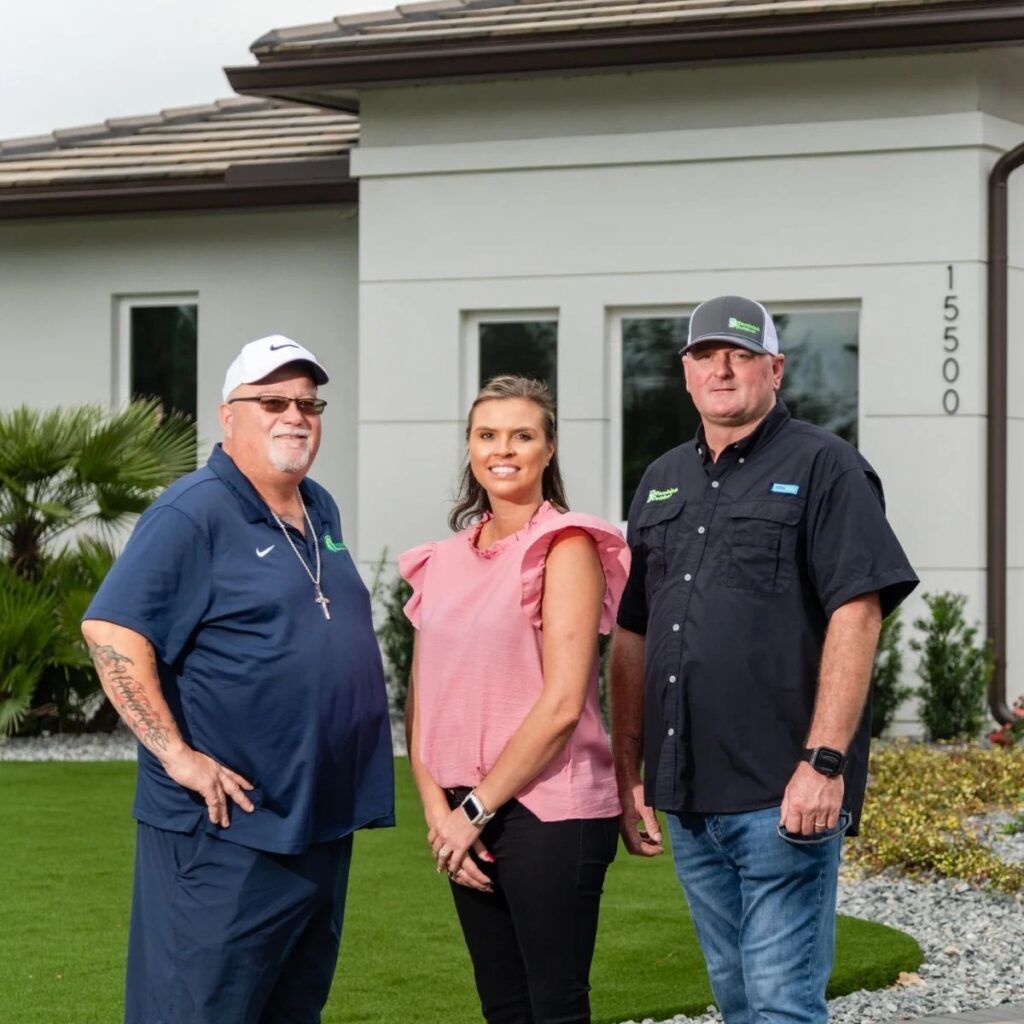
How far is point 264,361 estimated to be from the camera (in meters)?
4.30

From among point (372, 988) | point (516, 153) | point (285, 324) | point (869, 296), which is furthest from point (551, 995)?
point (285, 324)

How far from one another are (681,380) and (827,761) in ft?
30.4

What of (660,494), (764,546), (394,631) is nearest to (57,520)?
(394,631)

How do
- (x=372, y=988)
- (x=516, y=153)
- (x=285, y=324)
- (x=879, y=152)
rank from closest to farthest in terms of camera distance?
(x=372, y=988)
(x=879, y=152)
(x=516, y=153)
(x=285, y=324)

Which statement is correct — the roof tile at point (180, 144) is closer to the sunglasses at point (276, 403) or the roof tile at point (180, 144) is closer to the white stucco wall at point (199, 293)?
the white stucco wall at point (199, 293)

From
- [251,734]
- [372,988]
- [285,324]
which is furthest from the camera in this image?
[285,324]

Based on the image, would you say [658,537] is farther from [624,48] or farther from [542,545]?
[624,48]

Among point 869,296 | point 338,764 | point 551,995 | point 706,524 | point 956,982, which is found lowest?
point 956,982

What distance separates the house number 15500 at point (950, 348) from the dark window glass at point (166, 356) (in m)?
6.48

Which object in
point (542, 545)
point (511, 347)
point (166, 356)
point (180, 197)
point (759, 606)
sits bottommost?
point (759, 606)

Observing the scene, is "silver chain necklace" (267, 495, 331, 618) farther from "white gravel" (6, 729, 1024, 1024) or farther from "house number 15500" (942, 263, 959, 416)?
"house number 15500" (942, 263, 959, 416)

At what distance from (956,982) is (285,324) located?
985 centimetres

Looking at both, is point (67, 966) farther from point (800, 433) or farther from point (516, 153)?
point (516, 153)

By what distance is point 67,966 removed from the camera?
22.0 ft
